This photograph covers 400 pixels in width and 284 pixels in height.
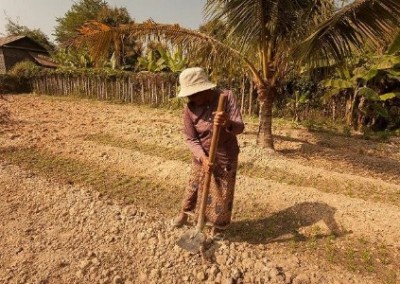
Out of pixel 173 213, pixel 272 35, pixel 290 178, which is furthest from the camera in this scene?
pixel 272 35

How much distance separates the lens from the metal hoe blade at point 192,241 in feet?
10.6

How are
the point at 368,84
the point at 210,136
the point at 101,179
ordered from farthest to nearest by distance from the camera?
the point at 368,84
the point at 101,179
the point at 210,136

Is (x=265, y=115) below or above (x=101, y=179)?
above

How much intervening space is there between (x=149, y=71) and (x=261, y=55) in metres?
10.0

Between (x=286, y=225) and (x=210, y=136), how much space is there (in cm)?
156

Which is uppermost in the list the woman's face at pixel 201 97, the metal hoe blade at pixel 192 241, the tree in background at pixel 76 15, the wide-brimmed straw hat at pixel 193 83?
the tree in background at pixel 76 15

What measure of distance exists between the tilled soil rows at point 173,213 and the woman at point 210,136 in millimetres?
387

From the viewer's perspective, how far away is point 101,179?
5551mm

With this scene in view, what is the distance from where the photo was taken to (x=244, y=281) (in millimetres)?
3045

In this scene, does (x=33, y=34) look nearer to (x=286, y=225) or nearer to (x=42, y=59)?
(x=42, y=59)

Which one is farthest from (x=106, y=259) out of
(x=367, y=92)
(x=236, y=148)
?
(x=367, y=92)

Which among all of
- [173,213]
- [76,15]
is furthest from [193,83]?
[76,15]

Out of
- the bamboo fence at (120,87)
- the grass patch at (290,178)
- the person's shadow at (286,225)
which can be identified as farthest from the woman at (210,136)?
the bamboo fence at (120,87)

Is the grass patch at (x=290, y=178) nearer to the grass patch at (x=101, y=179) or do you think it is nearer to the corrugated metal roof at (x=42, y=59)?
the grass patch at (x=101, y=179)
